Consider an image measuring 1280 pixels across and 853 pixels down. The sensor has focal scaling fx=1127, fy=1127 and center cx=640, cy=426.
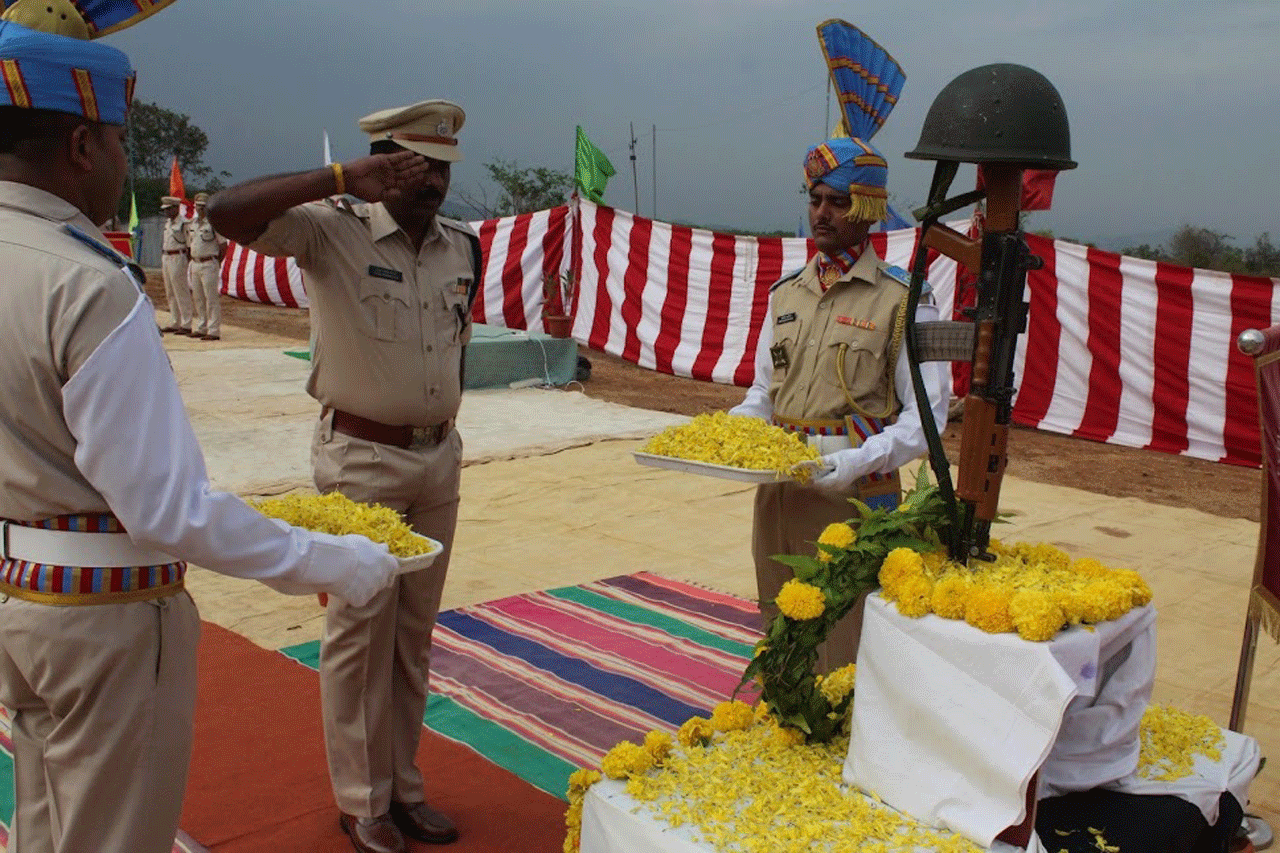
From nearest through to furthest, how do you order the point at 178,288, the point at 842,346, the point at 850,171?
the point at 850,171, the point at 842,346, the point at 178,288

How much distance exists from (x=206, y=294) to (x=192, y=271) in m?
0.39

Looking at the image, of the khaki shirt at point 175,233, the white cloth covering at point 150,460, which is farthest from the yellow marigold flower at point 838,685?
the khaki shirt at point 175,233

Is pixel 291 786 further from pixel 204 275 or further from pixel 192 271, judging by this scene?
pixel 192 271

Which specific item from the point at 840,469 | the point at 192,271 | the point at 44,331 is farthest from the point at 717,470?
the point at 192,271

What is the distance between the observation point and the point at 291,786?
2.89m

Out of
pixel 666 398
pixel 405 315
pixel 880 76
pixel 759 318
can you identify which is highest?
pixel 880 76

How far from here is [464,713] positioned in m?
3.44

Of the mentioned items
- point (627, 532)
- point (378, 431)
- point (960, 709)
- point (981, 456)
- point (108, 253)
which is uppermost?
point (108, 253)

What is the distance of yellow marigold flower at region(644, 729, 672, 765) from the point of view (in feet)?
6.77

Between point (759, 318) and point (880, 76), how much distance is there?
679 cm

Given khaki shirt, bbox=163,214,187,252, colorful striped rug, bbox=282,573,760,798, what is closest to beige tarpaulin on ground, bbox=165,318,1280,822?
colorful striped rug, bbox=282,573,760,798

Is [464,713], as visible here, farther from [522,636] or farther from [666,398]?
[666,398]

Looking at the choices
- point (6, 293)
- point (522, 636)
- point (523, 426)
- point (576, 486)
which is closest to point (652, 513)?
point (576, 486)

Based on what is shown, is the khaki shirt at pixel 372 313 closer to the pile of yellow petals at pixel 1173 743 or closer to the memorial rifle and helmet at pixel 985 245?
the memorial rifle and helmet at pixel 985 245
